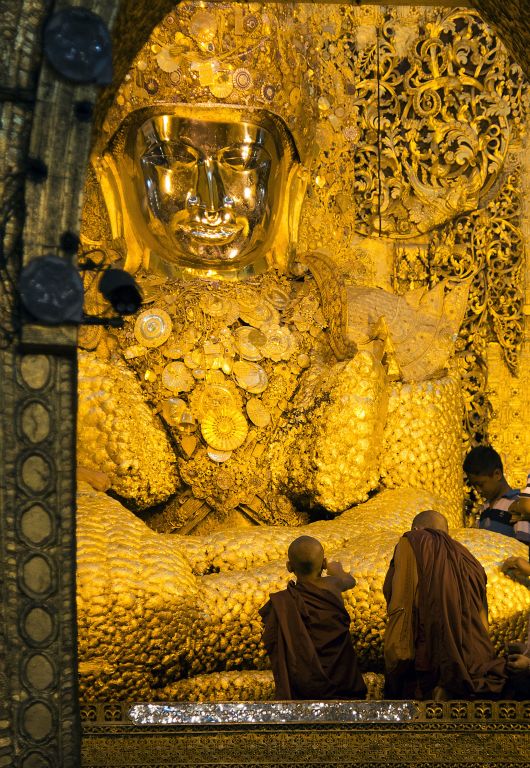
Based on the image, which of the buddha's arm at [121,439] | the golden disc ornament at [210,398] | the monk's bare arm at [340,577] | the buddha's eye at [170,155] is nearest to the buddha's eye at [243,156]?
the buddha's eye at [170,155]

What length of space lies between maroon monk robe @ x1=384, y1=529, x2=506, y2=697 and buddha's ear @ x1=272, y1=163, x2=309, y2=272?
2.93 meters

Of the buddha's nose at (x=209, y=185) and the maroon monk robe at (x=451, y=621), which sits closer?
the maroon monk robe at (x=451, y=621)

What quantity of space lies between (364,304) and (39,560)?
4806 millimetres

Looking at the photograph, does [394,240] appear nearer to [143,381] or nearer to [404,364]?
[404,364]

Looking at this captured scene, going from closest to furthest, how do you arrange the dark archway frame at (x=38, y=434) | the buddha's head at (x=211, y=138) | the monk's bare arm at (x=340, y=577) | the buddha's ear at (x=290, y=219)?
the dark archway frame at (x=38, y=434) → the monk's bare arm at (x=340, y=577) → the buddha's head at (x=211, y=138) → the buddha's ear at (x=290, y=219)

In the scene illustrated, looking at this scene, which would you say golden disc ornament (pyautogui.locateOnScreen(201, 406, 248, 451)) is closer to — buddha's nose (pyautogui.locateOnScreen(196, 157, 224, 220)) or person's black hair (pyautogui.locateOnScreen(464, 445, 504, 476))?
buddha's nose (pyautogui.locateOnScreen(196, 157, 224, 220))

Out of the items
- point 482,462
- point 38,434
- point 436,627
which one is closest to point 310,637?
point 436,627

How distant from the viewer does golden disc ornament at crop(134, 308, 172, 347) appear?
8.68m

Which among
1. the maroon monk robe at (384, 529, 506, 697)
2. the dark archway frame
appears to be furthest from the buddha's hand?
the dark archway frame

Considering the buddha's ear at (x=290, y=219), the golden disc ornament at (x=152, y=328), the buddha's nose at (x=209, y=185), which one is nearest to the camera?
the buddha's nose at (x=209, y=185)

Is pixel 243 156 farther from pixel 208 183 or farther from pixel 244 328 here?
pixel 244 328

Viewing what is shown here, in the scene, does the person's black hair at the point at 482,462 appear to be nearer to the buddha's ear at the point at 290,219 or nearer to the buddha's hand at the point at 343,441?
the buddha's hand at the point at 343,441

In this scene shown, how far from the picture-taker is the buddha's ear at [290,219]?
29.5 feet

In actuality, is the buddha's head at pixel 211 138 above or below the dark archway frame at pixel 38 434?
above
